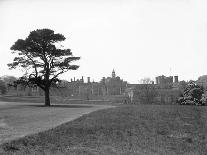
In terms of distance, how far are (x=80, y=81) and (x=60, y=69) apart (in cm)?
13253

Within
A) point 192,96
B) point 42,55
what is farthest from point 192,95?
point 42,55

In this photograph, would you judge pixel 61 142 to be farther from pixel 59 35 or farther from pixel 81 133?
pixel 59 35

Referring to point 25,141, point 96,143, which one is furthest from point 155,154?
point 25,141

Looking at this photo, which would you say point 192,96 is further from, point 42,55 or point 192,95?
point 42,55

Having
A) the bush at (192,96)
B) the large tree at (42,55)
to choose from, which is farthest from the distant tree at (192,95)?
the large tree at (42,55)

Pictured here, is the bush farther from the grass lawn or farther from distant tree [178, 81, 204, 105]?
the grass lawn

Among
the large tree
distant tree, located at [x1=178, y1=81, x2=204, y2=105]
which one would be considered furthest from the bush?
the large tree

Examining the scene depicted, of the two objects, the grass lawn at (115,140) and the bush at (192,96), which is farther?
the bush at (192,96)

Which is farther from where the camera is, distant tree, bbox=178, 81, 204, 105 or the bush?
distant tree, bbox=178, 81, 204, 105

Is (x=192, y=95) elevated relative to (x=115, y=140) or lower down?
elevated

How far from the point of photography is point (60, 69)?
144ft

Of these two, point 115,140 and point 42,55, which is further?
point 42,55

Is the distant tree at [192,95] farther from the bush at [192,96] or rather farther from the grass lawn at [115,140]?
the grass lawn at [115,140]

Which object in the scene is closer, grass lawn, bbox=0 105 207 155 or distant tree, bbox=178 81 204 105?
grass lawn, bbox=0 105 207 155
